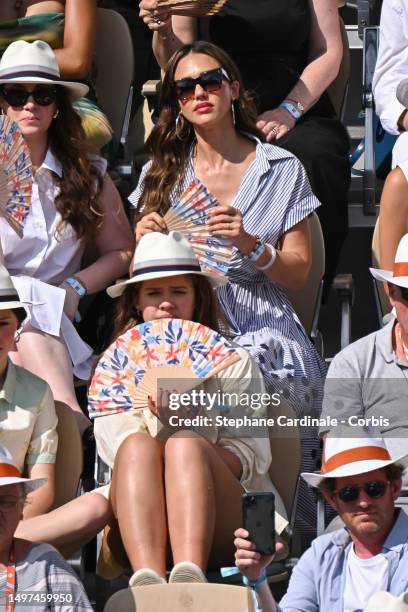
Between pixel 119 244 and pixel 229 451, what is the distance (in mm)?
1366

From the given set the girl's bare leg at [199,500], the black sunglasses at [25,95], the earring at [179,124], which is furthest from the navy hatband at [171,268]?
the black sunglasses at [25,95]

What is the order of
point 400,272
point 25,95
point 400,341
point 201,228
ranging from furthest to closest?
point 25,95
point 201,228
point 400,341
point 400,272

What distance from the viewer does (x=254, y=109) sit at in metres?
6.99

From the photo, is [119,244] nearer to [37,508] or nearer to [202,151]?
[202,151]

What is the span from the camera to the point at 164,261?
6.13 metres

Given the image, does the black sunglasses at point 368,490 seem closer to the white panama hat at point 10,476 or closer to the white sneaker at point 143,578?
the white sneaker at point 143,578

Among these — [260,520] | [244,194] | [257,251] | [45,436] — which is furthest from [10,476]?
[244,194]

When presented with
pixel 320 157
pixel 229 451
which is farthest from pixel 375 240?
pixel 229 451

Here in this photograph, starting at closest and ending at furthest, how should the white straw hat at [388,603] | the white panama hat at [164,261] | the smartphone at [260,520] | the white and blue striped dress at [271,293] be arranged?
the white straw hat at [388,603] < the smartphone at [260,520] < the white panama hat at [164,261] < the white and blue striped dress at [271,293]

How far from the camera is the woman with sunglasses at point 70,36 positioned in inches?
292

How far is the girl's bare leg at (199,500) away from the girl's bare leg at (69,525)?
0.24m

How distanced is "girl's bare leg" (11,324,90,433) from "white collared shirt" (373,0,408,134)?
1.77m

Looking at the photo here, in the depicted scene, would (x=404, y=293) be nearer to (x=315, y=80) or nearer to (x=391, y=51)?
(x=391, y=51)

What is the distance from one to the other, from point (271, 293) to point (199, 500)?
1389 mm
